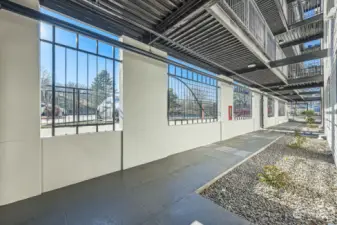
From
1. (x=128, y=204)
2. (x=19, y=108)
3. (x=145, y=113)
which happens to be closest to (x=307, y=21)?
(x=145, y=113)

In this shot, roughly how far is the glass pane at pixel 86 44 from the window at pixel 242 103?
7.46 metres

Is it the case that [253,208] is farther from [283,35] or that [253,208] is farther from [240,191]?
[283,35]

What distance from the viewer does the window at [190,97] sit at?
5523 mm

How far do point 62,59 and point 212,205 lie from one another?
12.2 feet

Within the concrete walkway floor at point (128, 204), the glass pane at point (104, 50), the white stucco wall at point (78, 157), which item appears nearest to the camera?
the concrete walkway floor at point (128, 204)

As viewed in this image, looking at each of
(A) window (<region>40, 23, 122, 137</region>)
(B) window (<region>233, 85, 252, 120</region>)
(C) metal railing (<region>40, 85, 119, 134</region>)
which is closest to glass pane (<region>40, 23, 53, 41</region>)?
(A) window (<region>40, 23, 122, 137</region>)

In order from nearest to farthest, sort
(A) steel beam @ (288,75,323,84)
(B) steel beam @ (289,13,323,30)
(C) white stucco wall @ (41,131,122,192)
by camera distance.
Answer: (C) white stucco wall @ (41,131,122,192) → (B) steel beam @ (289,13,323,30) → (A) steel beam @ (288,75,323,84)

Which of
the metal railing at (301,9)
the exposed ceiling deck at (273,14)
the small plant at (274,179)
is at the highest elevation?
the metal railing at (301,9)

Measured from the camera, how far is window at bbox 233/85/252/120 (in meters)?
9.58

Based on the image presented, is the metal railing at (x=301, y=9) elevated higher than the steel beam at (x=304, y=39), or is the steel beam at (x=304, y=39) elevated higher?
the metal railing at (x=301, y=9)

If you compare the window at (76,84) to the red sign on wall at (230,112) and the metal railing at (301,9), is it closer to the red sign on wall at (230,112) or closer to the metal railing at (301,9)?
the red sign on wall at (230,112)

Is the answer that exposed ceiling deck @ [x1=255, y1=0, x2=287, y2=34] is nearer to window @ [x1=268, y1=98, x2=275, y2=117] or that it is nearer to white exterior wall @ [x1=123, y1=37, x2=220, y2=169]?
white exterior wall @ [x1=123, y1=37, x2=220, y2=169]

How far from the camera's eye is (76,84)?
3396 mm

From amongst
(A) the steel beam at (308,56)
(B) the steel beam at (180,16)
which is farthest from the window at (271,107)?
(B) the steel beam at (180,16)
